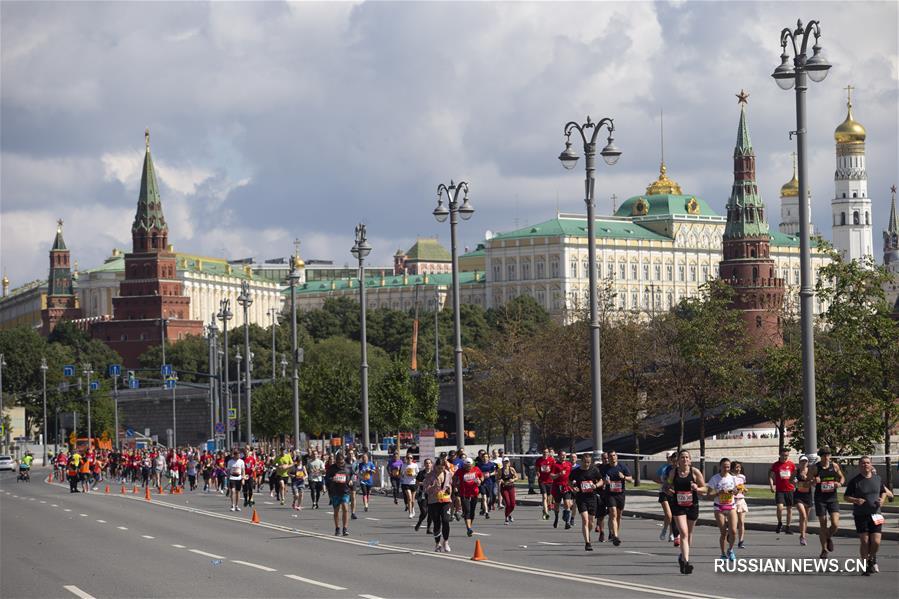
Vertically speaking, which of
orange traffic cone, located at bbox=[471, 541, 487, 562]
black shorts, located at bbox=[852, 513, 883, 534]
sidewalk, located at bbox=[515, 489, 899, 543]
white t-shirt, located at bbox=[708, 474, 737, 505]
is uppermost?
white t-shirt, located at bbox=[708, 474, 737, 505]

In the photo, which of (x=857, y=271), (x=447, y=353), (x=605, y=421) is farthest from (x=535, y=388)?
(x=447, y=353)

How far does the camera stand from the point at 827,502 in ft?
87.6

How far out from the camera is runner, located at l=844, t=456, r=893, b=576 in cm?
2391

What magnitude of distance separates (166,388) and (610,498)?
134 metres

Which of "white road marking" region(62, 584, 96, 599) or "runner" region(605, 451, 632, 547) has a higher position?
"runner" region(605, 451, 632, 547)

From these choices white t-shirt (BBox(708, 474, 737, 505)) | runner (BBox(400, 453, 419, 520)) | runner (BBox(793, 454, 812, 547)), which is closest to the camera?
white t-shirt (BBox(708, 474, 737, 505))

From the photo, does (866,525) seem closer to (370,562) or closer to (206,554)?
(370,562)

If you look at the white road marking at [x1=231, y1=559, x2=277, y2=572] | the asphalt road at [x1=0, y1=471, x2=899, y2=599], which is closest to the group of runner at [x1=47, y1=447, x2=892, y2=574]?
the asphalt road at [x1=0, y1=471, x2=899, y2=599]

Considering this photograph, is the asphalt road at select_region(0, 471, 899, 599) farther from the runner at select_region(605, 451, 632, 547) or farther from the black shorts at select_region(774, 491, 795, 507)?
the black shorts at select_region(774, 491, 795, 507)

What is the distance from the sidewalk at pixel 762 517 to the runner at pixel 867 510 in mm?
6609

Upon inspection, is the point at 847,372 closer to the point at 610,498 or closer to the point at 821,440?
the point at 821,440

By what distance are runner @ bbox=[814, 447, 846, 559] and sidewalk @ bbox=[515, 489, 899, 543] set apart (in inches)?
166

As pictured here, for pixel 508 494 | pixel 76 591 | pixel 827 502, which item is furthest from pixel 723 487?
pixel 508 494

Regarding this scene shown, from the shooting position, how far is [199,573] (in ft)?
87.6
